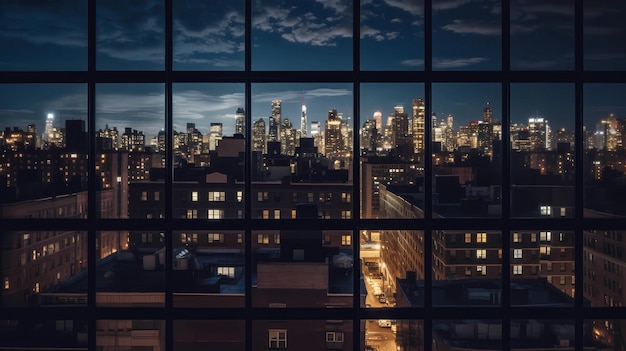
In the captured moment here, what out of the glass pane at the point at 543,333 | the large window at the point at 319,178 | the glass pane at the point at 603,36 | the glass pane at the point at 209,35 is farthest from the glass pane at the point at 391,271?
the glass pane at the point at 603,36

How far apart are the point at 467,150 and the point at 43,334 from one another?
16.2ft

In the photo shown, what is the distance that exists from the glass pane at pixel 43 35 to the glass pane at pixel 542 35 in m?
4.78

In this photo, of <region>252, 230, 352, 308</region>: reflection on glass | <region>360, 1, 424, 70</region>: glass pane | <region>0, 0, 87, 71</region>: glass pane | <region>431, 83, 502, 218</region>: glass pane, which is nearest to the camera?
<region>252, 230, 352, 308</region>: reflection on glass

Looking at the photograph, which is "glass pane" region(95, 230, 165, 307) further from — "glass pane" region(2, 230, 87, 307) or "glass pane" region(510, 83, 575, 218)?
"glass pane" region(510, 83, 575, 218)

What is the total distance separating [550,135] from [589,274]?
1537 mm

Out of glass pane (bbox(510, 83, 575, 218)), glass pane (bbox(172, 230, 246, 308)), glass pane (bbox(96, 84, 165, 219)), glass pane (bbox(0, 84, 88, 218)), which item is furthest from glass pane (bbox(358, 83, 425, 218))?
glass pane (bbox(0, 84, 88, 218))

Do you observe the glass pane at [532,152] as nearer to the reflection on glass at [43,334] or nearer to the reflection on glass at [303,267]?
the reflection on glass at [303,267]

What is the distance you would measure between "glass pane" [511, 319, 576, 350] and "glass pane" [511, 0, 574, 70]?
276cm

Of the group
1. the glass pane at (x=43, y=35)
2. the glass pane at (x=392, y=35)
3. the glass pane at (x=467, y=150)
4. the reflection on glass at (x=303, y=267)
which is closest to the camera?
the reflection on glass at (x=303, y=267)

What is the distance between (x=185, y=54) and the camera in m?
5.16

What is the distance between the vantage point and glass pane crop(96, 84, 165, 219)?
5.05 metres

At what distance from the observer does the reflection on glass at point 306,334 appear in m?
4.98

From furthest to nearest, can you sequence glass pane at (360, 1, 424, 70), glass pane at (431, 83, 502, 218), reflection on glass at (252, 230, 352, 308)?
glass pane at (360, 1, 424, 70)
glass pane at (431, 83, 502, 218)
reflection on glass at (252, 230, 352, 308)

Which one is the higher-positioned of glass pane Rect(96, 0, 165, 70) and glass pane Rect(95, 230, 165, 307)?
glass pane Rect(96, 0, 165, 70)
